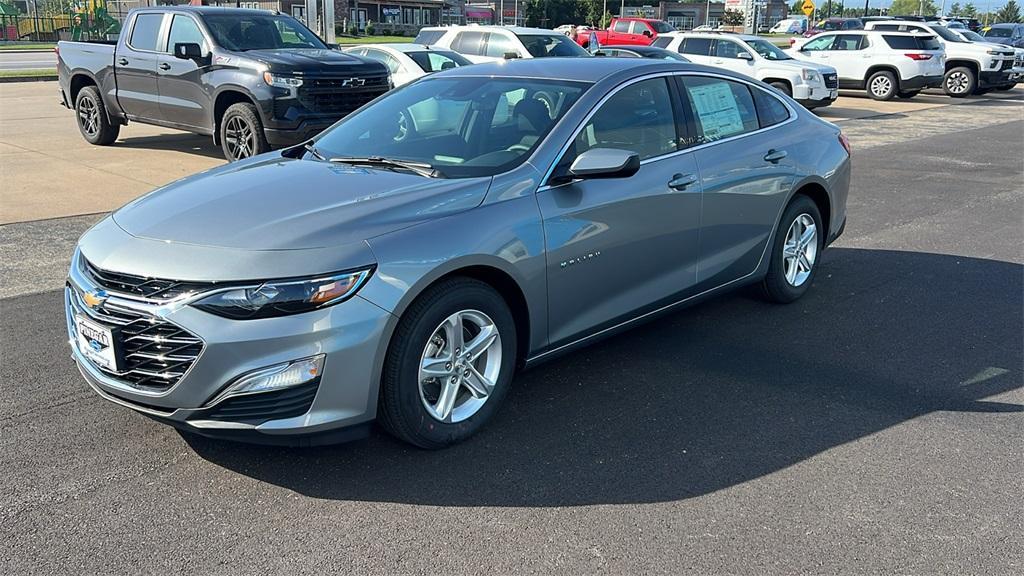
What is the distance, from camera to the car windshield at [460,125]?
4.34 m

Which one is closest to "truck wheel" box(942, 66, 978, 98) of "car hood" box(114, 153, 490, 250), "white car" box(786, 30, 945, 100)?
"white car" box(786, 30, 945, 100)

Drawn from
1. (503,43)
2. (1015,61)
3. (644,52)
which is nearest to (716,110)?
(503,43)

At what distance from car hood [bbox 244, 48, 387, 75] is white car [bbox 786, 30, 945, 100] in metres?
15.1

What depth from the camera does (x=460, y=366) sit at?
386 cm

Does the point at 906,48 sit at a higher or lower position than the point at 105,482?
higher

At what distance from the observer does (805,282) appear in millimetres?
6137

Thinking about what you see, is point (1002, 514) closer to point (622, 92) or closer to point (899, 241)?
point (622, 92)

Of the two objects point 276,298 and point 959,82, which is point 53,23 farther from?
point 276,298

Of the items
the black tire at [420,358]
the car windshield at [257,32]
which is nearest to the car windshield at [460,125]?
the black tire at [420,358]

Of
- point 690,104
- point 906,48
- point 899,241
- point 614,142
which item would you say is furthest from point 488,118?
point 906,48

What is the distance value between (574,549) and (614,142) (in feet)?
7.22

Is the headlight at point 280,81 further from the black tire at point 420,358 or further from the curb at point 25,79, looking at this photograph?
the curb at point 25,79

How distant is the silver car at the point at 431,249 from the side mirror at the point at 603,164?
13mm

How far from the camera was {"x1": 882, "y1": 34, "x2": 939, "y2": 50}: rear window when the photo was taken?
23.4 meters
